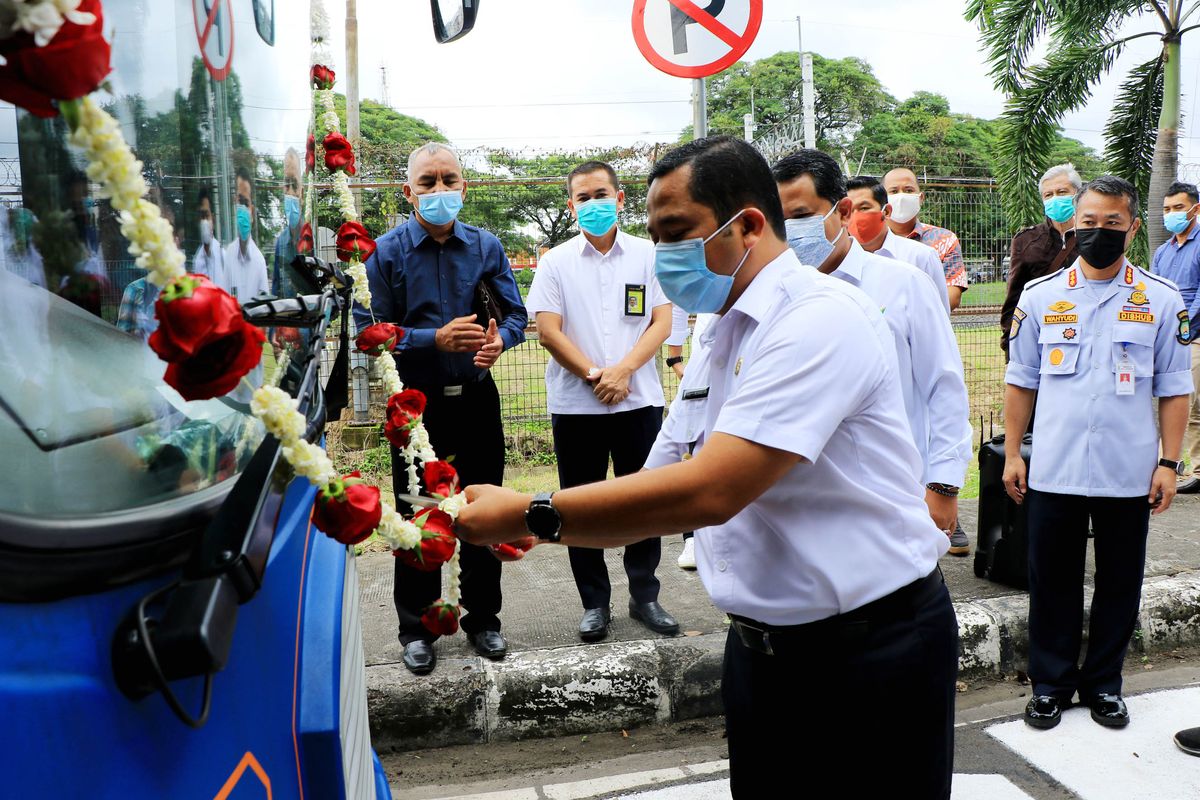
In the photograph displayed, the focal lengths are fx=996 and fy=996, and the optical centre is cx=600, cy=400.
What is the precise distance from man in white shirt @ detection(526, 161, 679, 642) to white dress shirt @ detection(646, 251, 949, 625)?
2.11 m

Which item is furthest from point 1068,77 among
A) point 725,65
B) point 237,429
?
point 237,429

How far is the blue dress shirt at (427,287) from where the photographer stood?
378 cm

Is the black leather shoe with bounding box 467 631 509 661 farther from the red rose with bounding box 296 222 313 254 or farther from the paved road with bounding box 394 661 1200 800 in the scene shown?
the red rose with bounding box 296 222 313 254

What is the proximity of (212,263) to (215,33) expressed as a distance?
0.33 m

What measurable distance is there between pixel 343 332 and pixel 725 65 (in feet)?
9.00

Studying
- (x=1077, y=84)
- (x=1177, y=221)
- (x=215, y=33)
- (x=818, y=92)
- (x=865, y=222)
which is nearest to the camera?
(x=215, y=33)

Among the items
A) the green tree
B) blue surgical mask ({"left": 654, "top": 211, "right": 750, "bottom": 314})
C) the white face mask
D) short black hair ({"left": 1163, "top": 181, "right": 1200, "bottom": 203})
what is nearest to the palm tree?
short black hair ({"left": 1163, "top": 181, "right": 1200, "bottom": 203})

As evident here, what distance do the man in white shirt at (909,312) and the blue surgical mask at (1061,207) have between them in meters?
2.39

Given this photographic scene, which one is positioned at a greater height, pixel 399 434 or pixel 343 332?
pixel 343 332

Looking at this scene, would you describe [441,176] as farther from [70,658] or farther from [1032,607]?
[70,658]

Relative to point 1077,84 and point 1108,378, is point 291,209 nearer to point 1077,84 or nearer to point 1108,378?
point 1108,378

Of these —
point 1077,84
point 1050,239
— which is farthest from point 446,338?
point 1077,84

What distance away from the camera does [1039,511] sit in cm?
354

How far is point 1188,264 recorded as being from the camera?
627cm
